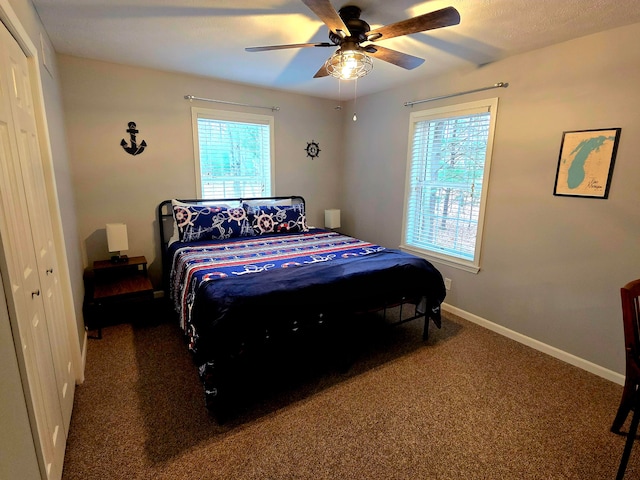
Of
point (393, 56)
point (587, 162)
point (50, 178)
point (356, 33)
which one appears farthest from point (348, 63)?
point (50, 178)

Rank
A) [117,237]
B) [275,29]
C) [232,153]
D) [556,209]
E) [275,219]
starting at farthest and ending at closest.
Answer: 1. [232,153]
2. [275,219]
3. [117,237]
4. [556,209]
5. [275,29]

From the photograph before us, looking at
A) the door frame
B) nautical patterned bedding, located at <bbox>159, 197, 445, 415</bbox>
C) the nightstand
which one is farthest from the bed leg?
the door frame

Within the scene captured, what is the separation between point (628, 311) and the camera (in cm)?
148

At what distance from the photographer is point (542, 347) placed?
8.79 ft

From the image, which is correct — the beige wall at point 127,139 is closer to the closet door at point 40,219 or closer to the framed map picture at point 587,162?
the closet door at point 40,219

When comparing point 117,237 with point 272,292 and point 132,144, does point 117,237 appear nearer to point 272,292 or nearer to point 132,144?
point 132,144

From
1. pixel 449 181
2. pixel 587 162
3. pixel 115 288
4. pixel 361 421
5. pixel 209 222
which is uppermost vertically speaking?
pixel 587 162

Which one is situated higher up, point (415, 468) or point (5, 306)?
point (5, 306)

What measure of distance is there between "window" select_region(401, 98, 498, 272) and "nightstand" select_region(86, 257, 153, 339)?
285 cm

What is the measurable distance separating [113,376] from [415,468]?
6.69ft

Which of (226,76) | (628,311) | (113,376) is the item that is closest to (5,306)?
(113,376)

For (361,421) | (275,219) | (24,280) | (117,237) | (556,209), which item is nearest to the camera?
(24,280)

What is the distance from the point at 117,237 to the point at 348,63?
2.55 m

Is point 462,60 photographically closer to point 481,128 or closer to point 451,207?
point 481,128
